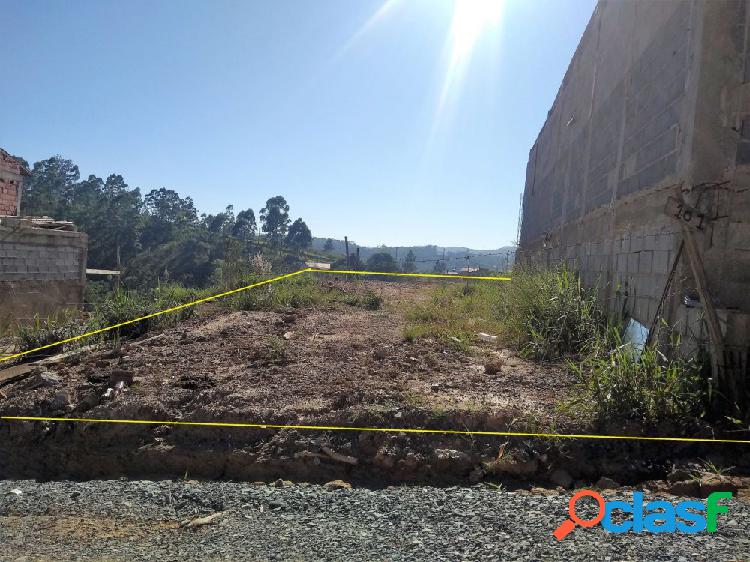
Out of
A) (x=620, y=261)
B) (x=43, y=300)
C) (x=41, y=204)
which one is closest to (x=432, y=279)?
(x=43, y=300)

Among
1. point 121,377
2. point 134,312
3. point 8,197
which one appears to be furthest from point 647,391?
point 8,197

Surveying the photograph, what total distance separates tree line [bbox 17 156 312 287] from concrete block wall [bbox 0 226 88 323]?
30.9 feet

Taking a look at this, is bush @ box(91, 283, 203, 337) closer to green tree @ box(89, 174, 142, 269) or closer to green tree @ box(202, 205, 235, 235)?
green tree @ box(89, 174, 142, 269)

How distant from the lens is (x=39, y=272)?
987 cm

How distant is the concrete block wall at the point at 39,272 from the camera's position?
9.17 meters

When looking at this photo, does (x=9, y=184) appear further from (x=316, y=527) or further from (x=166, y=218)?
(x=166, y=218)

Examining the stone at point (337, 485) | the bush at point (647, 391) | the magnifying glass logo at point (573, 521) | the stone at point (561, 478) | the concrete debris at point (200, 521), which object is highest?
the bush at point (647, 391)

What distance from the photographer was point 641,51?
5242 millimetres

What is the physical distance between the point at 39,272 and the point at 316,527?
952cm

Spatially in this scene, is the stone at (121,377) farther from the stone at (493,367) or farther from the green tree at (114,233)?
the green tree at (114,233)

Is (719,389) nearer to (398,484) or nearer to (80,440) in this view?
(398,484)

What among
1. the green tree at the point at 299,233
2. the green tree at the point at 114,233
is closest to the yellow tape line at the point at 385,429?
the green tree at the point at 114,233

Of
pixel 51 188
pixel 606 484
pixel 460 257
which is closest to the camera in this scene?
pixel 606 484

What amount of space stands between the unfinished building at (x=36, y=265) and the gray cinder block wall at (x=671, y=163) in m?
9.20
